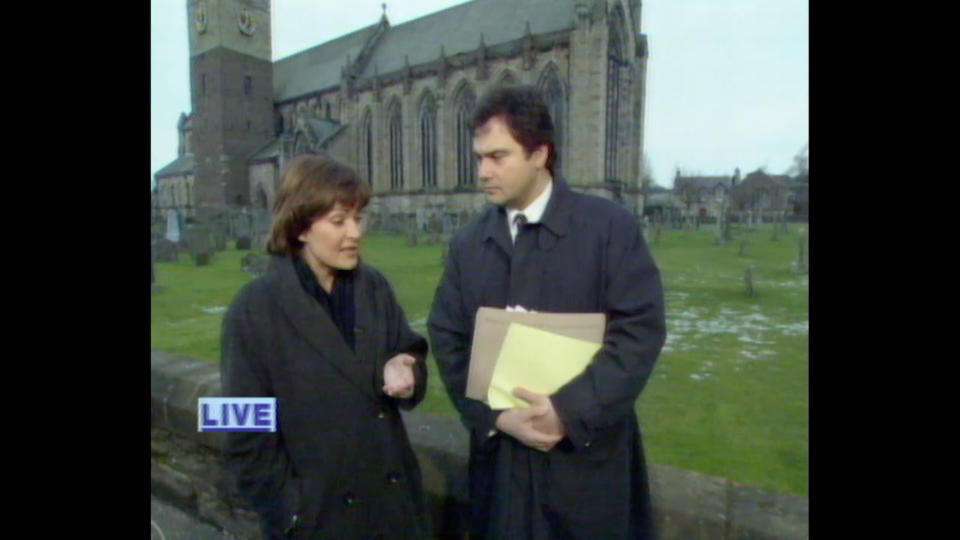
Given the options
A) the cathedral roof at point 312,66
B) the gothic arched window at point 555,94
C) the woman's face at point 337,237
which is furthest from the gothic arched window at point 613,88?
the woman's face at point 337,237

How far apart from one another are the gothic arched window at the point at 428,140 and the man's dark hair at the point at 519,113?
2.14 m

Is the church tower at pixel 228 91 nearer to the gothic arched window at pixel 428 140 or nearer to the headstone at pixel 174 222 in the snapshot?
the headstone at pixel 174 222

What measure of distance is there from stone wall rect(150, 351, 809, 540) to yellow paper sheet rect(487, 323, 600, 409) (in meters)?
0.59

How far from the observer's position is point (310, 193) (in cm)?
135

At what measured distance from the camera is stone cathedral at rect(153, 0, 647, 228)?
95.3 inches

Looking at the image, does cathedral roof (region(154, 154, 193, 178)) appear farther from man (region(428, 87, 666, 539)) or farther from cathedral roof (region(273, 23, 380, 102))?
man (region(428, 87, 666, 539))

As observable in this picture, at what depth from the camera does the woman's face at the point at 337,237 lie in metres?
1.39

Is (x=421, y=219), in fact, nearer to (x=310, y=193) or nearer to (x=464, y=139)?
(x=464, y=139)

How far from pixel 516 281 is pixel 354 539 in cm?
90

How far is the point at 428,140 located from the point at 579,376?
114 inches
